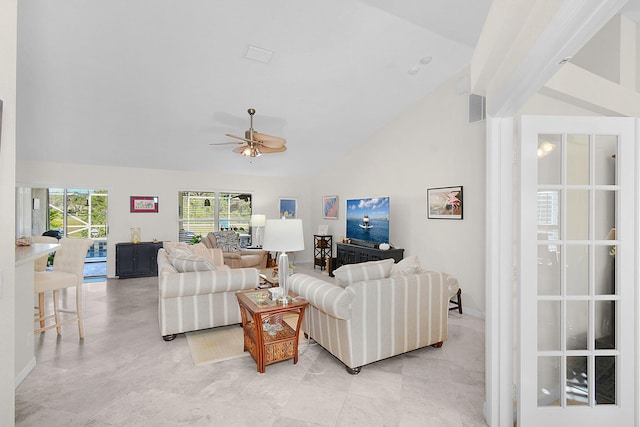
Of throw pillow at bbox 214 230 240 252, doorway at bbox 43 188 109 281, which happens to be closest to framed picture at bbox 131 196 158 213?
doorway at bbox 43 188 109 281

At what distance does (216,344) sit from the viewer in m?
3.16

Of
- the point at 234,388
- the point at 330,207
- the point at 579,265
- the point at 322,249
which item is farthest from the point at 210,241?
the point at 579,265

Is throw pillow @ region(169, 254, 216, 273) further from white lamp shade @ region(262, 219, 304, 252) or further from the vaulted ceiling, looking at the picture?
the vaulted ceiling

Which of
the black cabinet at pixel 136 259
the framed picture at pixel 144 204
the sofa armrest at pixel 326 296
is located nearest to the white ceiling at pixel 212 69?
the framed picture at pixel 144 204

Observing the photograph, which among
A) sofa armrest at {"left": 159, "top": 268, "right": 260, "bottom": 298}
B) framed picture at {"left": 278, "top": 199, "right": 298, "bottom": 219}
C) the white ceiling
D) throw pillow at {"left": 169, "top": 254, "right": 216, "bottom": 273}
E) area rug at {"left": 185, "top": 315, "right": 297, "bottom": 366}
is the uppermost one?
the white ceiling

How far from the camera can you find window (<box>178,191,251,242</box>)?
7016 millimetres

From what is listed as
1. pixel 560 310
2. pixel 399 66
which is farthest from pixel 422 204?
pixel 560 310

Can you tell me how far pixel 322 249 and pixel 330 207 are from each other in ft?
3.48

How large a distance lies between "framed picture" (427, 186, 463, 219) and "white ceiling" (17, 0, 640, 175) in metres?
1.63

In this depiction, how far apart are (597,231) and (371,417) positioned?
1831 mm

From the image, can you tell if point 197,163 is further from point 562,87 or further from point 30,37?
point 562,87

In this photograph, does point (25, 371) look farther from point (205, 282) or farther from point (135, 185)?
point (135, 185)

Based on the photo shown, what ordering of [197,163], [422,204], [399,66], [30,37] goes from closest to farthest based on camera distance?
[30,37]
[399,66]
[422,204]
[197,163]

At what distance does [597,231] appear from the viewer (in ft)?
5.82
